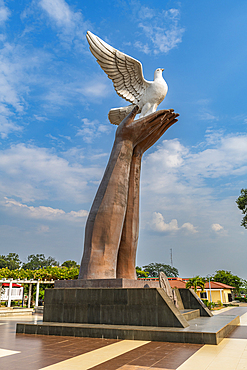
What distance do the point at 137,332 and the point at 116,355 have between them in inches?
63.6

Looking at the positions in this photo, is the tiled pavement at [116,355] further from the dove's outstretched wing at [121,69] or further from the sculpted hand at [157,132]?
the dove's outstretched wing at [121,69]

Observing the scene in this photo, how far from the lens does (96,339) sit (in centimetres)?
700

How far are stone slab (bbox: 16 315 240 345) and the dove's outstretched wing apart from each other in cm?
916

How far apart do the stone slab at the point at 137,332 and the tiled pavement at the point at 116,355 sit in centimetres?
21

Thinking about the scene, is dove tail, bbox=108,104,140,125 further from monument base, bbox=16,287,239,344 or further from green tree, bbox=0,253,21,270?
green tree, bbox=0,253,21,270

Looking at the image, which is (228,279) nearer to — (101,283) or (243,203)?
(243,203)

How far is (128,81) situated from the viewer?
12.7 m

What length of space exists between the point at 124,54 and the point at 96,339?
10.5m

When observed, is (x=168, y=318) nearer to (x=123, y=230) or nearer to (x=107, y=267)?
(x=107, y=267)

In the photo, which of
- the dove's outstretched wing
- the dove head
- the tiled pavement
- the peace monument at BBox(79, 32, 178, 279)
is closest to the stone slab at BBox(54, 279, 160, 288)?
the peace monument at BBox(79, 32, 178, 279)

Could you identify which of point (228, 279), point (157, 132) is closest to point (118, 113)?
point (157, 132)

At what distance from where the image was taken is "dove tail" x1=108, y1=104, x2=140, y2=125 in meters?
12.8

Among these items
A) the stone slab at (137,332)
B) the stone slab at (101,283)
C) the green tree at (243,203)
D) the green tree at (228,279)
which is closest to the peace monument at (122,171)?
the stone slab at (101,283)

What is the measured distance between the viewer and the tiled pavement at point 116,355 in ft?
15.3
